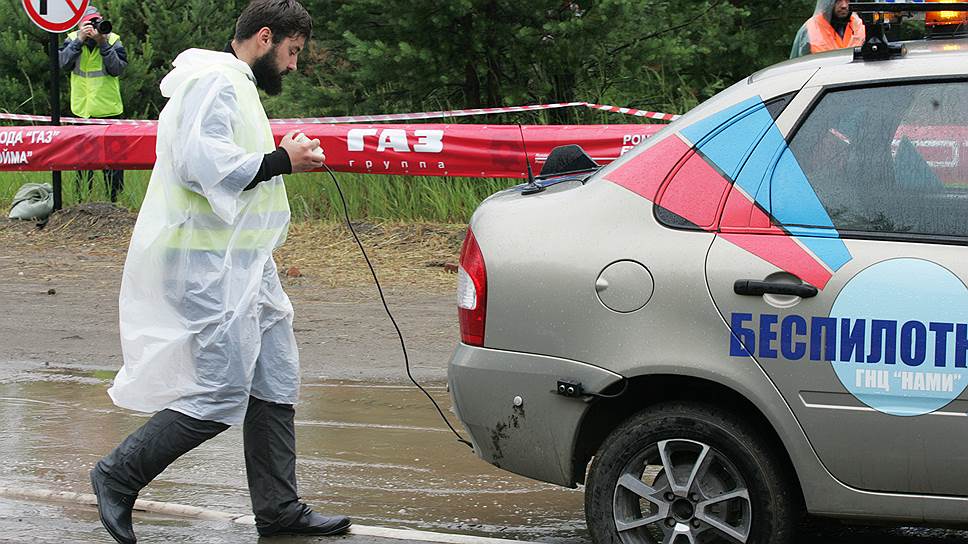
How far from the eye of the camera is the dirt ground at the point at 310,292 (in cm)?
891

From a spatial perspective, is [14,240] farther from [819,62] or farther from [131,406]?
[819,62]

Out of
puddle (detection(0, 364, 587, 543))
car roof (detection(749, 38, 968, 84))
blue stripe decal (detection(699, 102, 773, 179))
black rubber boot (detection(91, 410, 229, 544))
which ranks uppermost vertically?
car roof (detection(749, 38, 968, 84))

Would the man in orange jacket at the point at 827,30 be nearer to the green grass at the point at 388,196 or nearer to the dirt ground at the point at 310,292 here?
the dirt ground at the point at 310,292

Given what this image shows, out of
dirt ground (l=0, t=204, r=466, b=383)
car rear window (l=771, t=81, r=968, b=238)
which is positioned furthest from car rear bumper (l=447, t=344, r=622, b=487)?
dirt ground (l=0, t=204, r=466, b=383)

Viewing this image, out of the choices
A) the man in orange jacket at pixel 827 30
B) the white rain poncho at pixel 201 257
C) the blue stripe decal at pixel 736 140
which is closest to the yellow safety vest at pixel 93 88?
the man in orange jacket at pixel 827 30

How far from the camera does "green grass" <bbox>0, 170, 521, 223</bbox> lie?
1297 cm

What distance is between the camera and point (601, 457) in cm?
464

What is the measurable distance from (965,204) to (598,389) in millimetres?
1222

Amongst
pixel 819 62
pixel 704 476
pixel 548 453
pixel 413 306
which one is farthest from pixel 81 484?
pixel 413 306

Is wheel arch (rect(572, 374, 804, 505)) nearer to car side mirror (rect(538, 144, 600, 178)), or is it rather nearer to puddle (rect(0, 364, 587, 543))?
puddle (rect(0, 364, 587, 543))

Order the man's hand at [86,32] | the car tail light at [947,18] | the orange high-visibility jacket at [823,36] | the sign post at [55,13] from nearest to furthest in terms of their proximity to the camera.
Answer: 1. the car tail light at [947,18]
2. the orange high-visibility jacket at [823,36]
3. the sign post at [55,13]
4. the man's hand at [86,32]

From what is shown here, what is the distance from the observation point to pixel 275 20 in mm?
5285

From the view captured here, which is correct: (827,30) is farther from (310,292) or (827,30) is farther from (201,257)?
(201,257)

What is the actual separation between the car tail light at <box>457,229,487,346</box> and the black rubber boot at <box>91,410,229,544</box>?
3.38 feet
